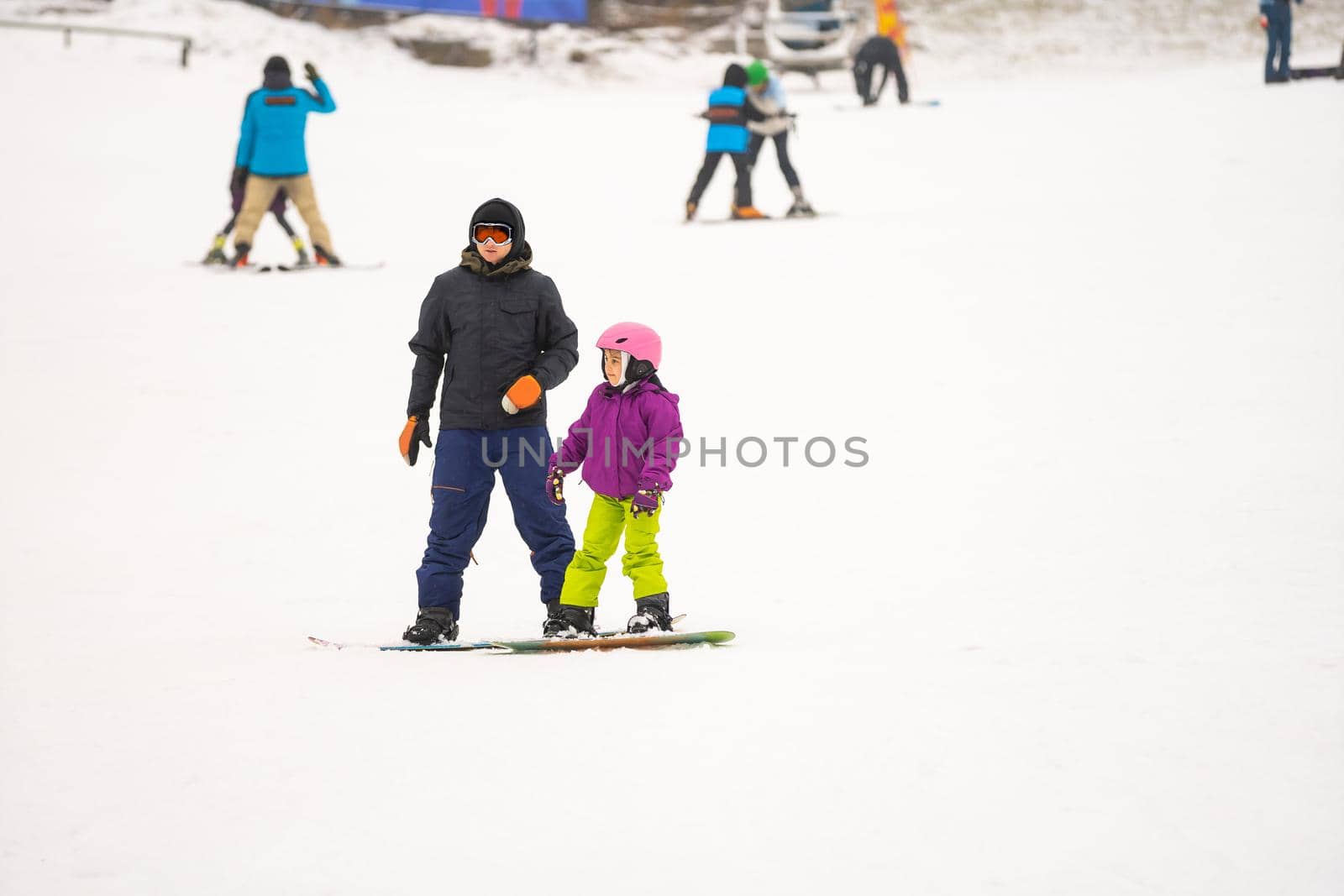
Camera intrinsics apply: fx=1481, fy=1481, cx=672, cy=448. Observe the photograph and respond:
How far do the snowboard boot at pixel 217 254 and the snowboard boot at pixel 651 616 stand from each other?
28.7ft

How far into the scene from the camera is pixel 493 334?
196 inches

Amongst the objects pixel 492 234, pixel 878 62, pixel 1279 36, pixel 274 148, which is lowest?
pixel 492 234

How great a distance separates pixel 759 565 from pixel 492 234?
6.44 ft

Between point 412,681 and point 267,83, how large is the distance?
862 cm

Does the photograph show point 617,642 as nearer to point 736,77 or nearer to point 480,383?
point 480,383

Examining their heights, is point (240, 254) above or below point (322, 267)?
above

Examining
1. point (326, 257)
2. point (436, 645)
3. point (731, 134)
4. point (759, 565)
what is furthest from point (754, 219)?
point (436, 645)

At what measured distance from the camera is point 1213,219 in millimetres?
12766

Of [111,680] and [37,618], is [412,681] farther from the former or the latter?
[37,618]

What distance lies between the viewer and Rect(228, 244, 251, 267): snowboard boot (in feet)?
39.9

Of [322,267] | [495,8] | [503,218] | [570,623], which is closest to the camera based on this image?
[503,218]

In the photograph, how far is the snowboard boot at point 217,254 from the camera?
1269cm

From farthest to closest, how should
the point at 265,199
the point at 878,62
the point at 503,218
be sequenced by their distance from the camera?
the point at 878,62, the point at 265,199, the point at 503,218

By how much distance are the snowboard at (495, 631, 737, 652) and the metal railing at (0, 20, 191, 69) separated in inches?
867
